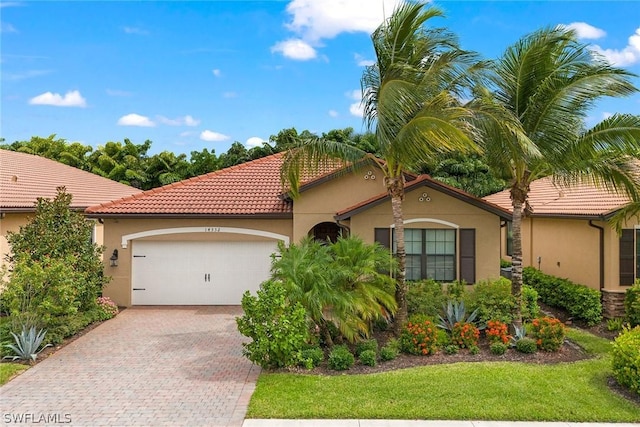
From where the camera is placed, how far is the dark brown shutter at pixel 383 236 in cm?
1453

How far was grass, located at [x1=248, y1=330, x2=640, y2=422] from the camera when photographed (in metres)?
7.47

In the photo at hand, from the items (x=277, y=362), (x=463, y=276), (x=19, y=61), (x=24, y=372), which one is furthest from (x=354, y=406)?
(x=19, y=61)

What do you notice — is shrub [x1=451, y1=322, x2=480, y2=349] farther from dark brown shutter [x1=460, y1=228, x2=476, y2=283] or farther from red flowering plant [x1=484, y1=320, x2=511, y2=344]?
dark brown shutter [x1=460, y1=228, x2=476, y2=283]

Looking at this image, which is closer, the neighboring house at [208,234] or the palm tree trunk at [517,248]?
the palm tree trunk at [517,248]

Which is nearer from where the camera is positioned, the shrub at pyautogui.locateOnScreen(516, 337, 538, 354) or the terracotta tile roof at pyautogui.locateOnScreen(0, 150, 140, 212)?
the shrub at pyautogui.locateOnScreen(516, 337, 538, 354)

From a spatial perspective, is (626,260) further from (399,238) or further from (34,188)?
(34,188)

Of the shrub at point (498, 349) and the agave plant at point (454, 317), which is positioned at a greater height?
the agave plant at point (454, 317)

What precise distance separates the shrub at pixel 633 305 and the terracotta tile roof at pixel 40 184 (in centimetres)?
1825

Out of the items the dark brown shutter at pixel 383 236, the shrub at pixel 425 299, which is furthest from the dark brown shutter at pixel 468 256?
the dark brown shutter at pixel 383 236

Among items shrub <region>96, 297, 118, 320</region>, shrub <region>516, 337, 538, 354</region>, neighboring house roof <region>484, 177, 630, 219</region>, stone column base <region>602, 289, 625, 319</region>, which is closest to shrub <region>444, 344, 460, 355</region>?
shrub <region>516, 337, 538, 354</region>

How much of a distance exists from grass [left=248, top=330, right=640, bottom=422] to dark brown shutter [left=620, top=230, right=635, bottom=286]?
5.62m

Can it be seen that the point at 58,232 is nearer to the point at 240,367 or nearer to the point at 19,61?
the point at 19,61

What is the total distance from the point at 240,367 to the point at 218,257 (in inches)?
271

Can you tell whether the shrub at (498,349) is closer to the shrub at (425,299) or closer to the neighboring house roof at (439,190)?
the shrub at (425,299)
